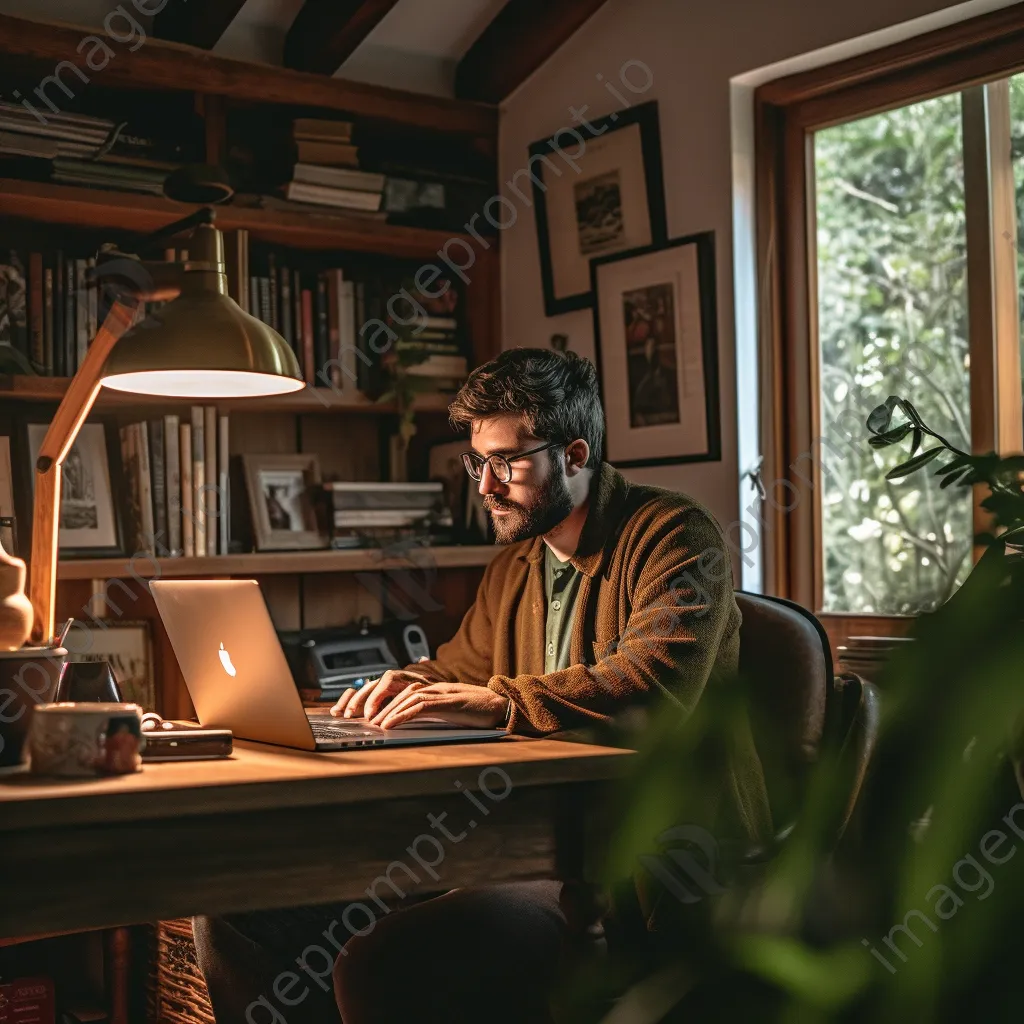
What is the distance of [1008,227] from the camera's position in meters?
2.59

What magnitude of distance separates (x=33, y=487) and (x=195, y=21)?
3.84 feet

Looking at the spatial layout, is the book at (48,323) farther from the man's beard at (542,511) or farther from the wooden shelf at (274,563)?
the man's beard at (542,511)

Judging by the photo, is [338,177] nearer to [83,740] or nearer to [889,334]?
[889,334]

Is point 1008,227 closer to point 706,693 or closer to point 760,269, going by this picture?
point 760,269

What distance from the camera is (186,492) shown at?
Answer: 3047 mm

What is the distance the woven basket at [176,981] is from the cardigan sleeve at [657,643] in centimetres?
119

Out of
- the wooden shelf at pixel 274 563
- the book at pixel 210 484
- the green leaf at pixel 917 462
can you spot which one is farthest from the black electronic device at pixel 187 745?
the book at pixel 210 484

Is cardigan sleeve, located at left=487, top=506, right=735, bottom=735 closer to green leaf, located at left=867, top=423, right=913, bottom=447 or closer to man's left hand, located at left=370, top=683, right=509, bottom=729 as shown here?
man's left hand, located at left=370, top=683, right=509, bottom=729

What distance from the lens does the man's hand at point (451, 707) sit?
5.64 feet

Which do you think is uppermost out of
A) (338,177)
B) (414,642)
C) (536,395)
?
(338,177)

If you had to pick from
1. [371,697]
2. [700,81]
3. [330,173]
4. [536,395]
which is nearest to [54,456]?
[371,697]

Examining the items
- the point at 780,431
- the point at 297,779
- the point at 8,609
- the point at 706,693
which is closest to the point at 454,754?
the point at 297,779

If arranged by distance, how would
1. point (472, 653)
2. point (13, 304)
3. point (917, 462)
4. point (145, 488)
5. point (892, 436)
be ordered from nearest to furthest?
point (917, 462) < point (892, 436) < point (472, 653) < point (13, 304) < point (145, 488)

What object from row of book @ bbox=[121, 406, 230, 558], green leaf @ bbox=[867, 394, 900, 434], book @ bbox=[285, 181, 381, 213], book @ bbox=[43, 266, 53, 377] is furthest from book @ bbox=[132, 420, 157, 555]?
green leaf @ bbox=[867, 394, 900, 434]
